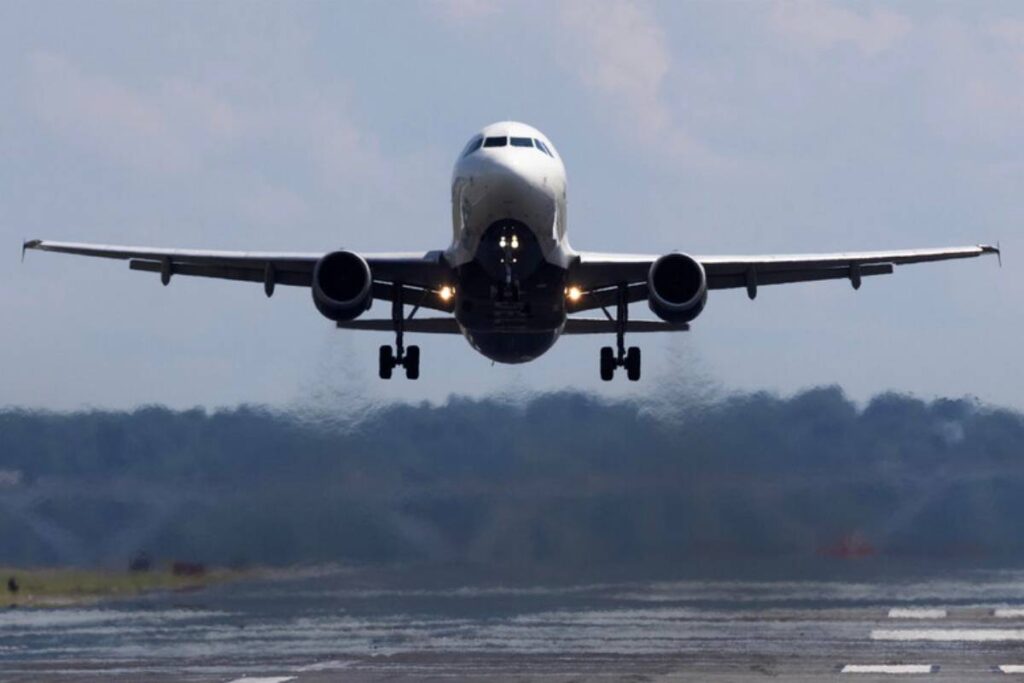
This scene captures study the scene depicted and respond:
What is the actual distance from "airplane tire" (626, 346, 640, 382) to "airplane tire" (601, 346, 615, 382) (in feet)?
1.21

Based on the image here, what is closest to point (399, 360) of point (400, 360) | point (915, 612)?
point (400, 360)

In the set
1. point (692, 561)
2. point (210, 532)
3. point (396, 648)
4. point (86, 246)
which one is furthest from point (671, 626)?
point (86, 246)

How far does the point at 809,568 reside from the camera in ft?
165

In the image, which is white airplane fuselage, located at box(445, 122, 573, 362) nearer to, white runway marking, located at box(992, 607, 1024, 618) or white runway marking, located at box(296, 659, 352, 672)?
white runway marking, located at box(296, 659, 352, 672)

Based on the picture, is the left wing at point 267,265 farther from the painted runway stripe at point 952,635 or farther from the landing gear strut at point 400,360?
the painted runway stripe at point 952,635

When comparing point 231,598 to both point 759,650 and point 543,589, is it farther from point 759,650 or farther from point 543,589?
point 759,650

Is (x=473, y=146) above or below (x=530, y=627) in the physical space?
above

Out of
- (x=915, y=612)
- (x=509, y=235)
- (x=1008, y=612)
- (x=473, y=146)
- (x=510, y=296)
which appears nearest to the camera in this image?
(x=509, y=235)

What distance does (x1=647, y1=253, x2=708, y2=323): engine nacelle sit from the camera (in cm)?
4588

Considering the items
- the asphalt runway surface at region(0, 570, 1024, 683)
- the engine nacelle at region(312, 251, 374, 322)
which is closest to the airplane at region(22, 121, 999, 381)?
the engine nacelle at region(312, 251, 374, 322)

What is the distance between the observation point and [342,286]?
151 ft

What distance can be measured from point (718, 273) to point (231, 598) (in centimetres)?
1263

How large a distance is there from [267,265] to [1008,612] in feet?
59.9

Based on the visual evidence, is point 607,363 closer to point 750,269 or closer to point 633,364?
point 633,364
